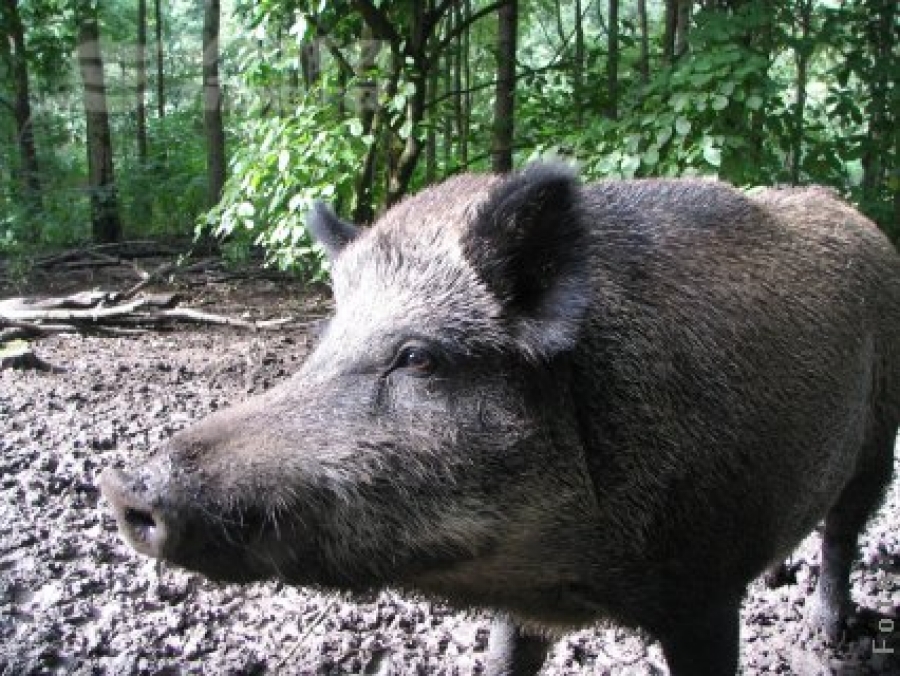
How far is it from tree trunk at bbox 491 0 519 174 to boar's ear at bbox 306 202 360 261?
4.30 metres

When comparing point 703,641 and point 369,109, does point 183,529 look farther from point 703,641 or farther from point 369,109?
point 369,109

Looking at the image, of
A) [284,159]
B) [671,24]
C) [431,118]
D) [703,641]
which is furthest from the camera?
[671,24]

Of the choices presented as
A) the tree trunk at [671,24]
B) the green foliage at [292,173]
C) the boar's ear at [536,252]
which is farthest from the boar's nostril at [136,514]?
the tree trunk at [671,24]

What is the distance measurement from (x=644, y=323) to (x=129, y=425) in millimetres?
3326

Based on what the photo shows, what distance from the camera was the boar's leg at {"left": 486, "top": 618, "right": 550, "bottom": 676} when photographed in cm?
283

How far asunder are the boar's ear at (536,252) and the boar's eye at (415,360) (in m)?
0.21

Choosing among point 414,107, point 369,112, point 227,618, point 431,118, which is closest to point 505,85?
point 431,118

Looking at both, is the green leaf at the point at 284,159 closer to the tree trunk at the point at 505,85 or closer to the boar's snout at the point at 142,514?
the tree trunk at the point at 505,85

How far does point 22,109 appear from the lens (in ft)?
48.5

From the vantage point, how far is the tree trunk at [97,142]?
43.6 ft

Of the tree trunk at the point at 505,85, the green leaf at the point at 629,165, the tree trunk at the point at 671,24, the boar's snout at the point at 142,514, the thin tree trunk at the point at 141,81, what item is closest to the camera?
the boar's snout at the point at 142,514

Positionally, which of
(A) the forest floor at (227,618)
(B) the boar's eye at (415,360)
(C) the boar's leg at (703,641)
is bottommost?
(A) the forest floor at (227,618)

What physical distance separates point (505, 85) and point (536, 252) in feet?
17.5

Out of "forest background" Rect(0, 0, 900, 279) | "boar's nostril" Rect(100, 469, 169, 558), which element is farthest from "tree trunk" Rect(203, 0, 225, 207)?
"boar's nostril" Rect(100, 469, 169, 558)
